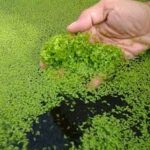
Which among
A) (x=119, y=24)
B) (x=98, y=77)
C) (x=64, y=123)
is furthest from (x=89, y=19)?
(x=64, y=123)

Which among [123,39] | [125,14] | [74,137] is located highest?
[125,14]

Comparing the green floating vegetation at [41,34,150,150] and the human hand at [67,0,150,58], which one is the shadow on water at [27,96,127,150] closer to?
the green floating vegetation at [41,34,150,150]

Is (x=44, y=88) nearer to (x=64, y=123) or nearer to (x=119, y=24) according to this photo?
(x=64, y=123)

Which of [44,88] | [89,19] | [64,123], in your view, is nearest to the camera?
[64,123]

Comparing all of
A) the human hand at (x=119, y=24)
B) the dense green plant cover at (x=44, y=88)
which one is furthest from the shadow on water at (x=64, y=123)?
the human hand at (x=119, y=24)

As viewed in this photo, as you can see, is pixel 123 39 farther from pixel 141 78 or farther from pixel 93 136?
pixel 93 136

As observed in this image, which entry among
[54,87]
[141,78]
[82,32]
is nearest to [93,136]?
[54,87]

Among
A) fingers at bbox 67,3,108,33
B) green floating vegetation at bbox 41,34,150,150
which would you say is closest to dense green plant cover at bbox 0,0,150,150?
green floating vegetation at bbox 41,34,150,150

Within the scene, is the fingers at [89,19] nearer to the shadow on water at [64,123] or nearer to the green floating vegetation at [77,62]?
the green floating vegetation at [77,62]
